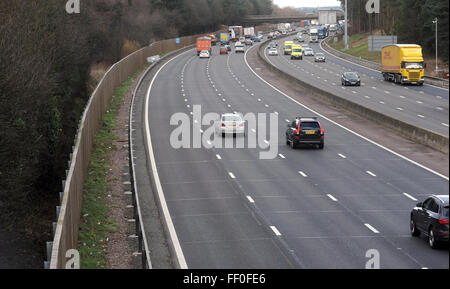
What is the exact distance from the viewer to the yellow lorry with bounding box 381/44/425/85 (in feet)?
219

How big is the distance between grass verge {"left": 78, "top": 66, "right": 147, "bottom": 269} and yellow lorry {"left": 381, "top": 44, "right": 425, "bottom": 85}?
30.9m

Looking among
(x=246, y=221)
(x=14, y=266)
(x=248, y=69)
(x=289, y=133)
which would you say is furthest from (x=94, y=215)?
(x=248, y=69)

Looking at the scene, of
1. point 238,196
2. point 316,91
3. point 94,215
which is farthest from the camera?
point 316,91

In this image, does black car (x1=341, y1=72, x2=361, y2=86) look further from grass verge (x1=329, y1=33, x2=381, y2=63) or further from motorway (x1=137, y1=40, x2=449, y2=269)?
grass verge (x1=329, y1=33, x2=381, y2=63)

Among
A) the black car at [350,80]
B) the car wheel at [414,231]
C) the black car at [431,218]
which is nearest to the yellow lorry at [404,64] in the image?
the black car at [350,80]

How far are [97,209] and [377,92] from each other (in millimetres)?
48649

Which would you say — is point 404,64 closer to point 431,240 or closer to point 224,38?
point 431,240

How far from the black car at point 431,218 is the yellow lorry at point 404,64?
4643 centimetres

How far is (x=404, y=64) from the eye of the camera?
71.9 m

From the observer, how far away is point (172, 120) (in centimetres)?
5506

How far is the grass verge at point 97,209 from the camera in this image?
71.3 ft

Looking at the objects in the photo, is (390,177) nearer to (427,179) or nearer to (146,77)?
(427,179)

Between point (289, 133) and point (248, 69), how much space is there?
190 feet
